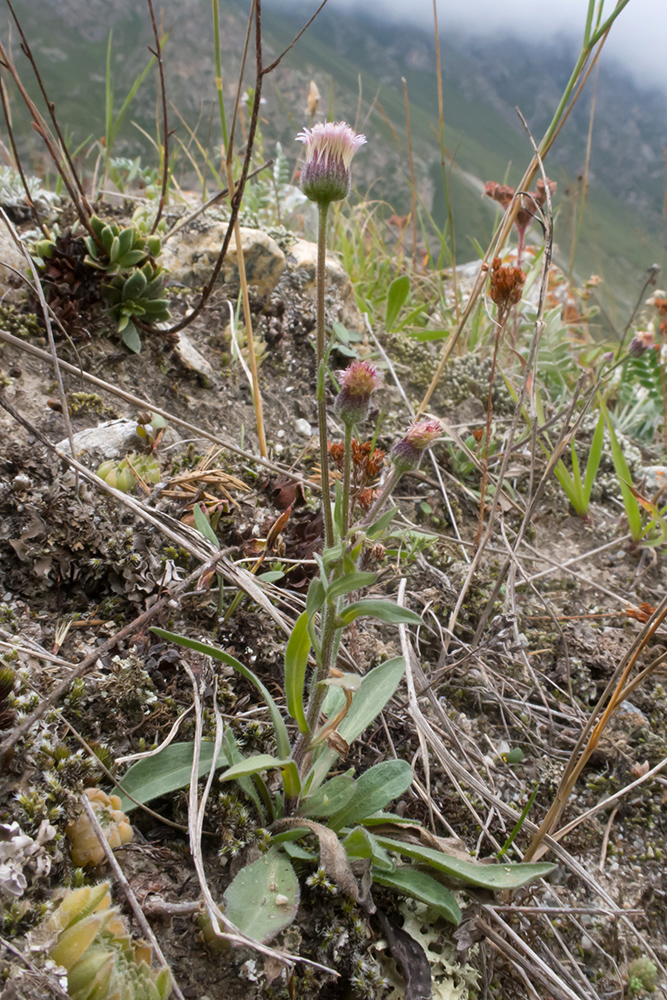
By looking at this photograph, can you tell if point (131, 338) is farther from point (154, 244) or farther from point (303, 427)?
point (303, 427)

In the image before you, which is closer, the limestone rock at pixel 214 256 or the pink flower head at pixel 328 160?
the pink flower head at pixel 328 160

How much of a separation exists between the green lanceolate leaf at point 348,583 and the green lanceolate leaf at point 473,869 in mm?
641

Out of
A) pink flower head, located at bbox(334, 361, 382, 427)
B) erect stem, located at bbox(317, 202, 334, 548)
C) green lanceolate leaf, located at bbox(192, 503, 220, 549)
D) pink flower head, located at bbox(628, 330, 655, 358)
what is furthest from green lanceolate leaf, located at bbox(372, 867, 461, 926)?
pink flower head, located at bbox(628, 330, 655, 358)

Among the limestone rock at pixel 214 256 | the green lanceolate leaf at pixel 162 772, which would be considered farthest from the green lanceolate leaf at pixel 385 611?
the limestone rock at pixel 214 256

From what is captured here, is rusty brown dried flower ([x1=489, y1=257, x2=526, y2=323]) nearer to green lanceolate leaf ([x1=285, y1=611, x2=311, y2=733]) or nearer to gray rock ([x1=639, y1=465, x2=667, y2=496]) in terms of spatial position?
green lanceolate leaf ([x1=285, y1=611, x2=311, y2=733])

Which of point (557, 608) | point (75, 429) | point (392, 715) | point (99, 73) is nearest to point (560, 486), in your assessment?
→ point (557, 608)

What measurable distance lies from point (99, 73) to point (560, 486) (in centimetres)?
13331

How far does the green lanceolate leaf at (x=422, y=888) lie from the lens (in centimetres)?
133

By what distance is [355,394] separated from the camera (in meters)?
1.26

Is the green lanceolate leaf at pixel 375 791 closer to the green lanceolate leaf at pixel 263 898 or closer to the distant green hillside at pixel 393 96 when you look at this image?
the green lanceolate leaf at pixel 263 898

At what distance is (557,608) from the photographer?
2.36 m

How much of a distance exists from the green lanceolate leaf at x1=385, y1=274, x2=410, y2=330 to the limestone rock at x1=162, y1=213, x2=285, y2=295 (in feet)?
1.89

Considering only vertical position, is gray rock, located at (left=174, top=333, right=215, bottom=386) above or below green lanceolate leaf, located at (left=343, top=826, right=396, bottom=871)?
above

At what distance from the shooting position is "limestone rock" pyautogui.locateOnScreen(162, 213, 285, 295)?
9.47 ft
